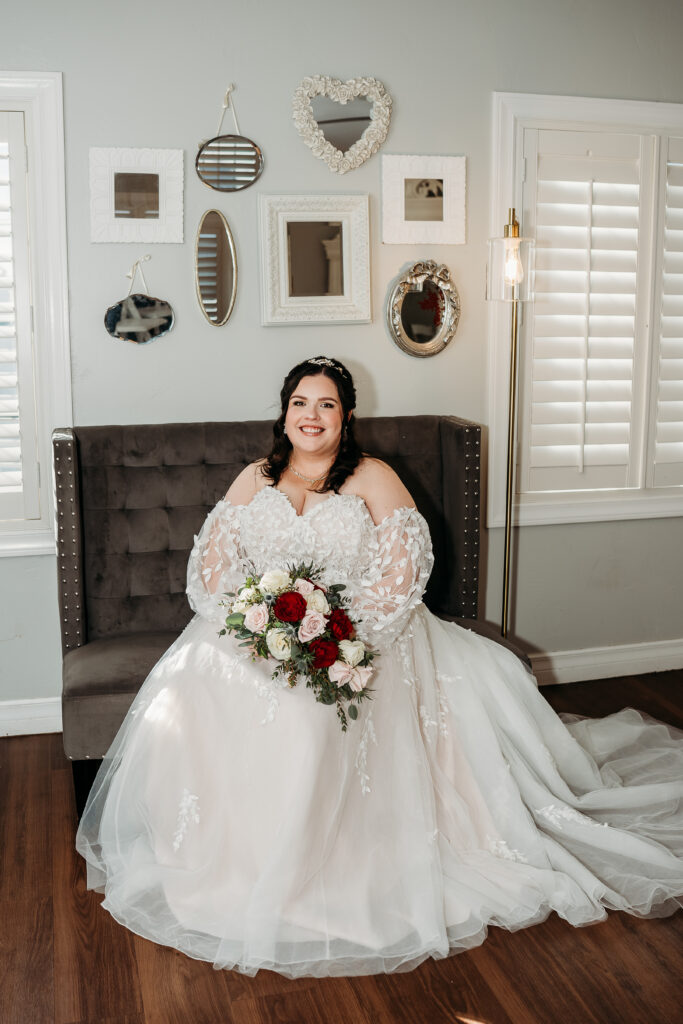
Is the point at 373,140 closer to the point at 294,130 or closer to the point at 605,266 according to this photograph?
the point at 294,130

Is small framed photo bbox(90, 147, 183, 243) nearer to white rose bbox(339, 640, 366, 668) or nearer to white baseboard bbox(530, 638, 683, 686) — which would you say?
white rose bbox(339, 640, 366, 668)

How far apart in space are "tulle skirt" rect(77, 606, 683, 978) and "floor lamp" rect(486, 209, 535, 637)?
1.02 meters

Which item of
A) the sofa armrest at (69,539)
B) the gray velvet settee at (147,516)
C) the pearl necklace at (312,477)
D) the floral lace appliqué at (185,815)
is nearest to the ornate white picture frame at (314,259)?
the gray velvet settee at (147,516)

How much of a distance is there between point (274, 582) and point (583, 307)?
87.4 inches

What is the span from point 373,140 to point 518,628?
7.16ft

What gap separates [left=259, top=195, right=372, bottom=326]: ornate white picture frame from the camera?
3.61m

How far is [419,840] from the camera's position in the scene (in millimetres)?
2504

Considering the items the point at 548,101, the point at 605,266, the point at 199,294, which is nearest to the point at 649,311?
the point at 605,266

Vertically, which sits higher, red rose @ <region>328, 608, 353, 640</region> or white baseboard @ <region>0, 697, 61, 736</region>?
red rose @ <region>328, 608, 353, 640</region>

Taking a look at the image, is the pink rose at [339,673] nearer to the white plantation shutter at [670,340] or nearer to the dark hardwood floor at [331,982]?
the dark hardwood floor at [331,982]

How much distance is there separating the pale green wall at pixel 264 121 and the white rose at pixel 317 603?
1.40 meters

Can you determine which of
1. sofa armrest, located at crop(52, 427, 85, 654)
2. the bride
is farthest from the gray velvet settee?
the bride

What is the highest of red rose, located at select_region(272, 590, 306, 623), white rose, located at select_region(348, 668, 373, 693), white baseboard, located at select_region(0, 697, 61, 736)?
red rose, located at select_region(272, 590, 306, 623)

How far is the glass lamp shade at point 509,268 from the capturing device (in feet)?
11.9
